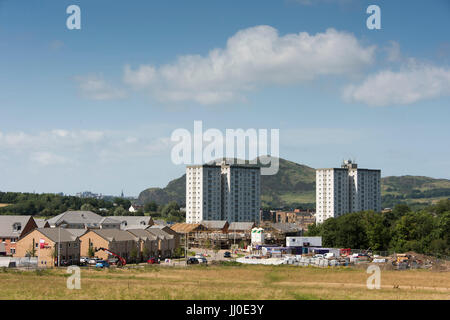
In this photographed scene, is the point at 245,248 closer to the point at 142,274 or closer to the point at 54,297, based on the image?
the point at 142,274

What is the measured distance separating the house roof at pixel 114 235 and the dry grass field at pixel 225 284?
13.4m

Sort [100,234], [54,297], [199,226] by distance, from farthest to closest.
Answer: [199,226] < [100,234] < [54,297]

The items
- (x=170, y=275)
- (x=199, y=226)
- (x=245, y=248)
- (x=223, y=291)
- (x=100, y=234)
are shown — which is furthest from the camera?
(x=199, y=226)

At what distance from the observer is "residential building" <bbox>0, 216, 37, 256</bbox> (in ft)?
289

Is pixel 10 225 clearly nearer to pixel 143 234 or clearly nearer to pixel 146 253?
pixel 143 234

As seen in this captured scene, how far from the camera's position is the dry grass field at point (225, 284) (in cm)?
4166

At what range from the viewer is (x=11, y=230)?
89.8 metres

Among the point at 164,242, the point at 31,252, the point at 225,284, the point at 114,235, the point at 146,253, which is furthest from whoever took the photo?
the point at 164,242

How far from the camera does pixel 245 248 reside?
4759 inches

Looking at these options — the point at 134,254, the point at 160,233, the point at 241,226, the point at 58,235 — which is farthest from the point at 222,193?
the point at 58,235

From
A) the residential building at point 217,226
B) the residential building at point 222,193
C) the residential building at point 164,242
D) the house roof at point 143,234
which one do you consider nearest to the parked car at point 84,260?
the house roof at point 143,234

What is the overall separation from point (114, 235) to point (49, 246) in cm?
1167
